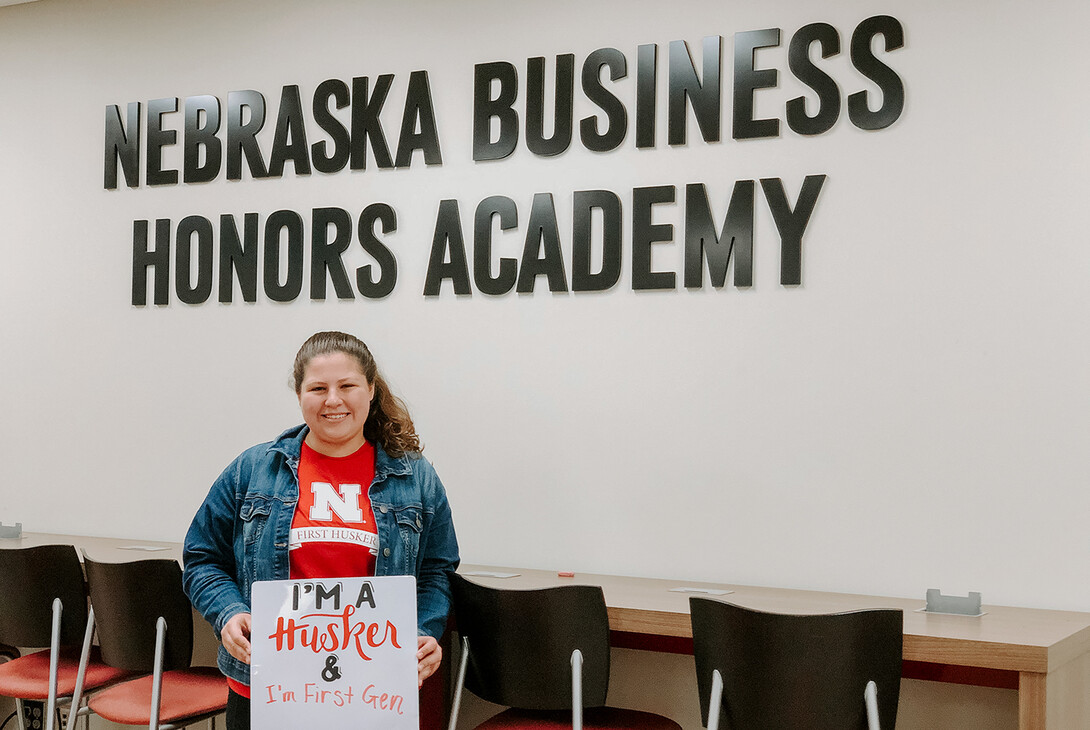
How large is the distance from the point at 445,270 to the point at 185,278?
1109 mm

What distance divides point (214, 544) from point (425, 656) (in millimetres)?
559

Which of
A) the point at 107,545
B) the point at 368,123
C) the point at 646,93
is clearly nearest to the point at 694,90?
the point at 646,93

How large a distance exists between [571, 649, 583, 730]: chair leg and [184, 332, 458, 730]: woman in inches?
13.2

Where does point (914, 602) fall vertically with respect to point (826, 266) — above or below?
below

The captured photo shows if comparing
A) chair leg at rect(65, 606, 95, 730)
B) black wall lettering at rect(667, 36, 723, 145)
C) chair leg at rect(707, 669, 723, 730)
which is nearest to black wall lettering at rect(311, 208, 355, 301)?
black wall lettering at rect(667, 36, 723, 145)

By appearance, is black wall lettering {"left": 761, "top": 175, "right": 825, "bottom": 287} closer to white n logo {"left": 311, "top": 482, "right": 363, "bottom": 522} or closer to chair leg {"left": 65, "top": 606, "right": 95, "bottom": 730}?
white n logo {"left": 311, "top": 482, "right": 363, "bottom": 522}

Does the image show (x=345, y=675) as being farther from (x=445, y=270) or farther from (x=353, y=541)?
(x=445, y=270)

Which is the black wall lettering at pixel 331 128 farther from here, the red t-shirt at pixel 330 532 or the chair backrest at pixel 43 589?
the red t-shirt at pixel 330 532

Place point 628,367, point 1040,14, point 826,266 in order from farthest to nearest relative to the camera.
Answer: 1. point 628,367
2. point 826,266
3. point 1040,14

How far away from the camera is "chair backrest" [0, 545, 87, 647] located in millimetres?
3367

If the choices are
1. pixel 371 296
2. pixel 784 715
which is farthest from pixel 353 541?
pixel 371 296

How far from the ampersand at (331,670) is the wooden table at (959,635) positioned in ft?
2.41

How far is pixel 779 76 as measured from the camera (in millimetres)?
3395

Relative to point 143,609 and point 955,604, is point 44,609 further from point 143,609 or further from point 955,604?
point 955,604
